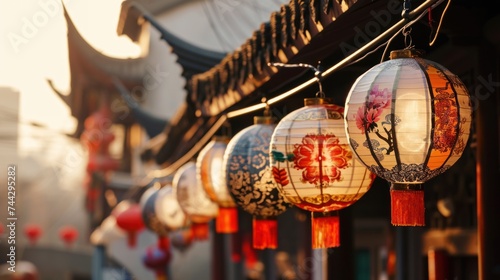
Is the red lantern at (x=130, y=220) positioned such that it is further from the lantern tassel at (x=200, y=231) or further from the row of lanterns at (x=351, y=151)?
the row of lanterns at (x=351, y=151)

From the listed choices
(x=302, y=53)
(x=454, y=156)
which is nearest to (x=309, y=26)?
(x=302, y=53)

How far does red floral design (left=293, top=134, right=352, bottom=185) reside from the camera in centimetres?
477

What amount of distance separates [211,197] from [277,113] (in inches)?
29.9

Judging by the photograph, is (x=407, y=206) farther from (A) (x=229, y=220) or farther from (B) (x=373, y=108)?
(A) (x=229, y=220)

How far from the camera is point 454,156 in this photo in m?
4.06

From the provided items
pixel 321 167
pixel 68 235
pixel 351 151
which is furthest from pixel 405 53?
pixel 68 235

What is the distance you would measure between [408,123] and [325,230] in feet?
3.18

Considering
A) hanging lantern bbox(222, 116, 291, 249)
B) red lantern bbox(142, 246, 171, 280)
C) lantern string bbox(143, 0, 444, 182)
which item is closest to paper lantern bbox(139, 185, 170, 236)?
lantern string bbox(143, 0, 444, 182)

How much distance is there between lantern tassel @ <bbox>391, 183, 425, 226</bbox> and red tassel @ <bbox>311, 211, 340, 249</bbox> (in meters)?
0.65

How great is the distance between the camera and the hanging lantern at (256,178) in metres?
5.82

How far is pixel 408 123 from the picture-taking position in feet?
12.9

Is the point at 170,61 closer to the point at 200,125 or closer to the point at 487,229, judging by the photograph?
the point at 200,125

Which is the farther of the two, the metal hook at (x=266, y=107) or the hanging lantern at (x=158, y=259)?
the hanging lantern at (x=158, y=259)

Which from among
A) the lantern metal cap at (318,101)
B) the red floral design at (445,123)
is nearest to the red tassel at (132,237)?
the lantern metal cap at (318,101)
